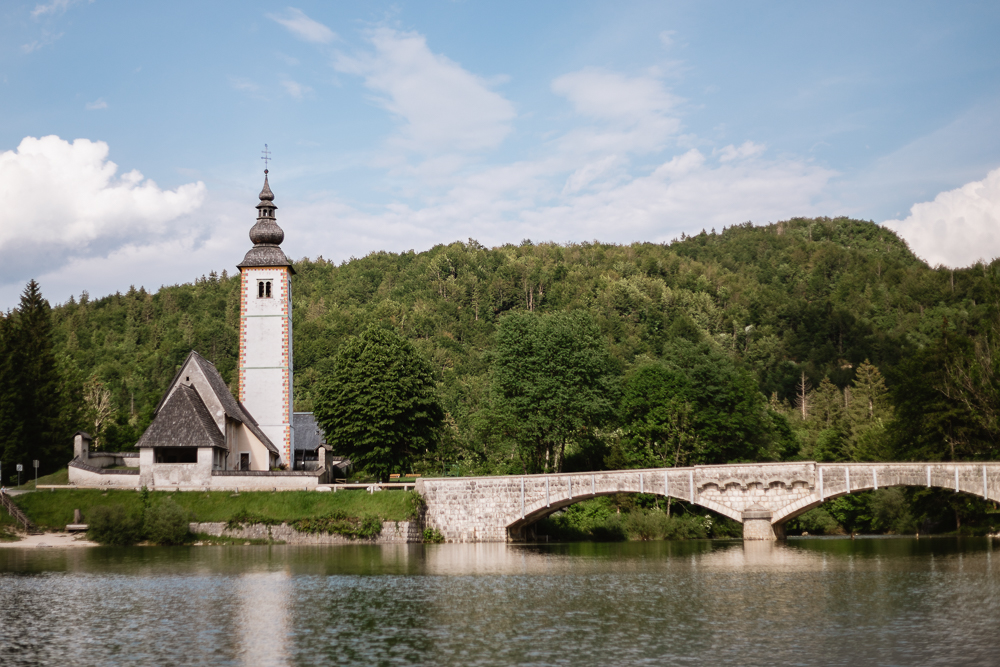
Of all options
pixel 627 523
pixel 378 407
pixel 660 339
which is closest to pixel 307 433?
pixel 378 407

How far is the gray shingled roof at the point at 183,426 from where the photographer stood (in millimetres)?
54281

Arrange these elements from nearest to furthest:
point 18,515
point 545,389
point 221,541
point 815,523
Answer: point 221,541 < point 18,515 < point 545,389 < point 815,523

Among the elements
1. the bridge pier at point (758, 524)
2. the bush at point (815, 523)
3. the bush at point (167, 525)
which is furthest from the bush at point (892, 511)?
the bush at point (167, 525)

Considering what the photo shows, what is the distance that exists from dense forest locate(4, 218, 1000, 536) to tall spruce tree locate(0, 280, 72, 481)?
68.3 inches

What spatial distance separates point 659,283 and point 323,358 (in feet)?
159

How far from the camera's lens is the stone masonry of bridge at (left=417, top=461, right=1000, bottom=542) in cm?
4737

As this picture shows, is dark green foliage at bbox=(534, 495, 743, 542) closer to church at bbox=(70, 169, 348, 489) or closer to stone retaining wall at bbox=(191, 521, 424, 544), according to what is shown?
stone retaining wall at bbox=(191, 521, 424, 544)

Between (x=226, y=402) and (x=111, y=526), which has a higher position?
(x=226, y=402)

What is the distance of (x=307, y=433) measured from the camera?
239 feet

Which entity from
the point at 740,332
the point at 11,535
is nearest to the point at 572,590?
the point at 11,535

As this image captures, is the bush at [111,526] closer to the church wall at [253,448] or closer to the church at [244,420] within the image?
the church at [244,420]

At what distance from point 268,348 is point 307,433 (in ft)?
40.8

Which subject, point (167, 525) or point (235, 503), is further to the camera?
point (235, 503)

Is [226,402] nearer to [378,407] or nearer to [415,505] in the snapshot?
[378,407]
